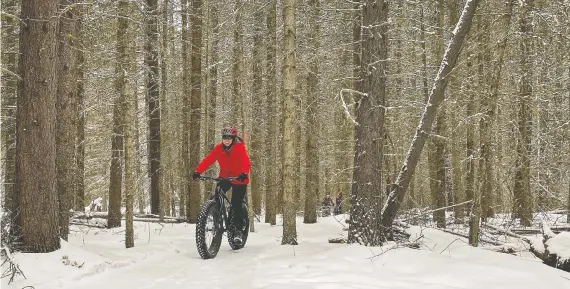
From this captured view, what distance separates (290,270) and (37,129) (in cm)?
381

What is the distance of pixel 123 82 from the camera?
7406mm

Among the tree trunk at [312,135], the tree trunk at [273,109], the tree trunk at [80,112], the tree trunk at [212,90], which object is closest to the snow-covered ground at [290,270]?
the tree trunk at [80,112]

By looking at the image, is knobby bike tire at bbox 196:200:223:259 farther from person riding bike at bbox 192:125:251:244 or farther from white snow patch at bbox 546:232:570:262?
white snow patch at bbox 546:232:570:262

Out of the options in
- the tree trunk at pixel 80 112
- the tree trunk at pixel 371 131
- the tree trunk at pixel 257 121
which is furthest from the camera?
the tree trunk at pixel 257 121

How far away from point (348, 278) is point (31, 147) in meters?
4.37

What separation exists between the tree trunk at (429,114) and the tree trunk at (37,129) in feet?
16.9

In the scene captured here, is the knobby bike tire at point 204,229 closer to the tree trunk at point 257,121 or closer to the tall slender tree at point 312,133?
the tall slender tree at point 312,133

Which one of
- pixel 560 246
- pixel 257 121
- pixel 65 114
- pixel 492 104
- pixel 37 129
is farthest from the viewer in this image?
pixel 257 121

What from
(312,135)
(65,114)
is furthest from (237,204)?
(312,135)

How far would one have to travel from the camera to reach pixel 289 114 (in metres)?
7.80

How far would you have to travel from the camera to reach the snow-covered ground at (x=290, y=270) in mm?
4586

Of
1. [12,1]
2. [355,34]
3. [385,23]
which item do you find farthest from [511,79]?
[12,1]

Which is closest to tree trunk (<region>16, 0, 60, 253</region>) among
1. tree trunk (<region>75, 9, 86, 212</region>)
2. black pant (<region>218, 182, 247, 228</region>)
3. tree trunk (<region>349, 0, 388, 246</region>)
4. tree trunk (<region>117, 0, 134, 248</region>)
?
tree trunk (<region>117, 0, 134, 248</region>)

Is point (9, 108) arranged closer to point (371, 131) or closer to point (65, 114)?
point (65, 114)
